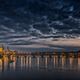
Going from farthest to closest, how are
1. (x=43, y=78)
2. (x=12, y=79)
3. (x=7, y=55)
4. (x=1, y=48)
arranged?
(x=7, y=55) < (x=1, y=48) < (x=43, y=78) < (x=12, y=79)

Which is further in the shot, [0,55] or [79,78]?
[0,55]

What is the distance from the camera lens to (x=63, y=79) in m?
79.4

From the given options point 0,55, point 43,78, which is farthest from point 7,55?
point 43,78

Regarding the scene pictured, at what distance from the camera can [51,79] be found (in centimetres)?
7812

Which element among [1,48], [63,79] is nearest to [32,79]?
[63,79]

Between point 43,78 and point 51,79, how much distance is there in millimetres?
4270

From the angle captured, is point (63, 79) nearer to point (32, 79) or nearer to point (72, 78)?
point (72, 78)

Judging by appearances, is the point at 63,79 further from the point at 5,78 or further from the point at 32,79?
the point at 5,78

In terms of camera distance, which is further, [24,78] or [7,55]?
[7,55]

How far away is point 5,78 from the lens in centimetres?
7850

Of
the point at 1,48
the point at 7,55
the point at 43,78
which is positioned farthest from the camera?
the point at 7,55

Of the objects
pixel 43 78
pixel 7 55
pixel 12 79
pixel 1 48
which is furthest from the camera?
pixel 7 55

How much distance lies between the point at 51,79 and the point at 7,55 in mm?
117563

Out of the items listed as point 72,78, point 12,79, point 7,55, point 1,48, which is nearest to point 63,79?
point 72,78
